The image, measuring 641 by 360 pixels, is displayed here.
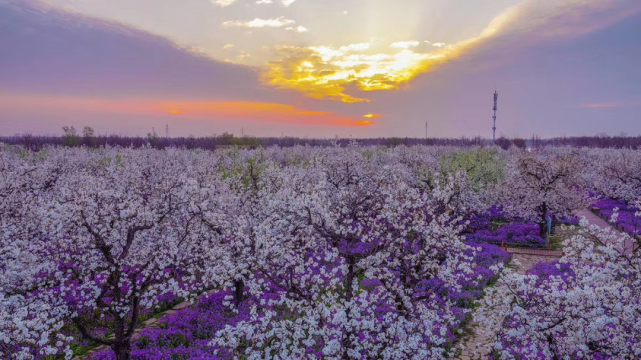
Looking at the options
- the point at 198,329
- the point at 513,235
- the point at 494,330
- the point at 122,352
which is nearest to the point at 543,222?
the point at 513,235

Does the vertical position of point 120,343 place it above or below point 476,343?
above

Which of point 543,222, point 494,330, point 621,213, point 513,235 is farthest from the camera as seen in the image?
point 621,213

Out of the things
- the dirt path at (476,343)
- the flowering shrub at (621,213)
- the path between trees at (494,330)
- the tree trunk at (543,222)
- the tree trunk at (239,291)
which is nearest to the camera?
the dirt path at (476,343)

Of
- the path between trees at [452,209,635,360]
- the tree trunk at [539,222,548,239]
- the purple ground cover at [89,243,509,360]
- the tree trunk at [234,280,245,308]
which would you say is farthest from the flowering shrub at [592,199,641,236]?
the tree trunk at [234,280,245,308]

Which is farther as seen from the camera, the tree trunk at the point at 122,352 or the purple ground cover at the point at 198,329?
the purple ground cover at the point at 198,329

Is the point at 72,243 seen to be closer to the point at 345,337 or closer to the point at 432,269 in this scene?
the point at 345,337

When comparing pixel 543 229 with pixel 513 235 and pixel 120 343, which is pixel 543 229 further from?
pixel 120 343

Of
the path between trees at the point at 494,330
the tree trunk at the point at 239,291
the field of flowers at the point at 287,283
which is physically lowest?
the path between trees at the point at 494,330

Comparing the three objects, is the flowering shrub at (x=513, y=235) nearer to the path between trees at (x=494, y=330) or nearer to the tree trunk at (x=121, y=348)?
the path between trees at (x=494, y=330)

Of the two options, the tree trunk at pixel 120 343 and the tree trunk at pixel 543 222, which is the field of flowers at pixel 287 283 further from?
the tree trunk at pixel 543 222

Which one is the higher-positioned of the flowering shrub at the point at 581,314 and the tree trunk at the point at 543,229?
the flowering shrub at the point at 581,314

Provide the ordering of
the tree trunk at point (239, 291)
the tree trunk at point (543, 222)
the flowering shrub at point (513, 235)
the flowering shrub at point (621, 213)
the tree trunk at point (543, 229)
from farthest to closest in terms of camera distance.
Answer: the flowering shrub at point (621, 213), the tree trunk at point (543, 229), the tree trunk at point (543, 222), the flowering shrub at point (513, 235), the tree trunk at point (239, 291)

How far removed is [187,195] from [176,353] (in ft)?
21.2

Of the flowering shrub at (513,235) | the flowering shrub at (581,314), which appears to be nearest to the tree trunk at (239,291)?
the flowering shrub at (581,314)
